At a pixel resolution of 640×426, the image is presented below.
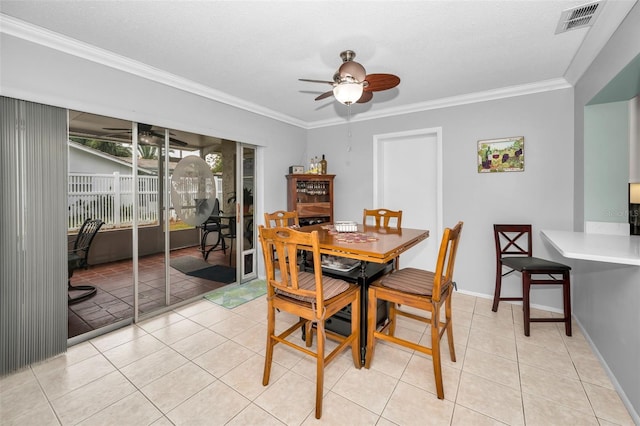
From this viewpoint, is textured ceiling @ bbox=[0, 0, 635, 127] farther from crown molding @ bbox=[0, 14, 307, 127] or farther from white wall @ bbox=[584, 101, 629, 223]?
white wall @ bbox=[584, 101, 629, 223]

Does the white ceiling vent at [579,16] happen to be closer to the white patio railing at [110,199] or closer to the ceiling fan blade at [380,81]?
the ceiling fan blade at [380,81]

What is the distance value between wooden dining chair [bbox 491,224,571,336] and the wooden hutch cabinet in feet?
7.55

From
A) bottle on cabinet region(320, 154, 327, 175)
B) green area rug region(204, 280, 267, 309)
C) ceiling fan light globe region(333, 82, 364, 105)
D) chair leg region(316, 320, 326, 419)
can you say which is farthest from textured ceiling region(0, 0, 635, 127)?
green area rug region(204, 280, 267, 309)

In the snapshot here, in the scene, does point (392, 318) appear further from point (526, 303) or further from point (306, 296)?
point (526, 303)

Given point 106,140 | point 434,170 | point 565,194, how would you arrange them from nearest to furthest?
point 106,140 → point 565,194 → point 434,170

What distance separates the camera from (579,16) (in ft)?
6.35

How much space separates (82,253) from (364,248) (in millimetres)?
2607

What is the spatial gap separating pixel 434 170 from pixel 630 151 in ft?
6.08

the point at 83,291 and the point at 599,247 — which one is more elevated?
the point at 599,247

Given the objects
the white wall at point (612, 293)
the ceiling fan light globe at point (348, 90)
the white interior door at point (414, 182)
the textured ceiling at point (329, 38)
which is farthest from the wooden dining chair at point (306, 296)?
the white interior door at point (414, 182)

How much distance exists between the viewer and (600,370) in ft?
6.64

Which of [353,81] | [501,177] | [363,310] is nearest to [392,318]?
[363,310]

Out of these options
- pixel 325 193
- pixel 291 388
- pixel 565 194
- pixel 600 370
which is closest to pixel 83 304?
pixel 291 388

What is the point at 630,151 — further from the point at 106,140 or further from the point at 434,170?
the point at 106,140
